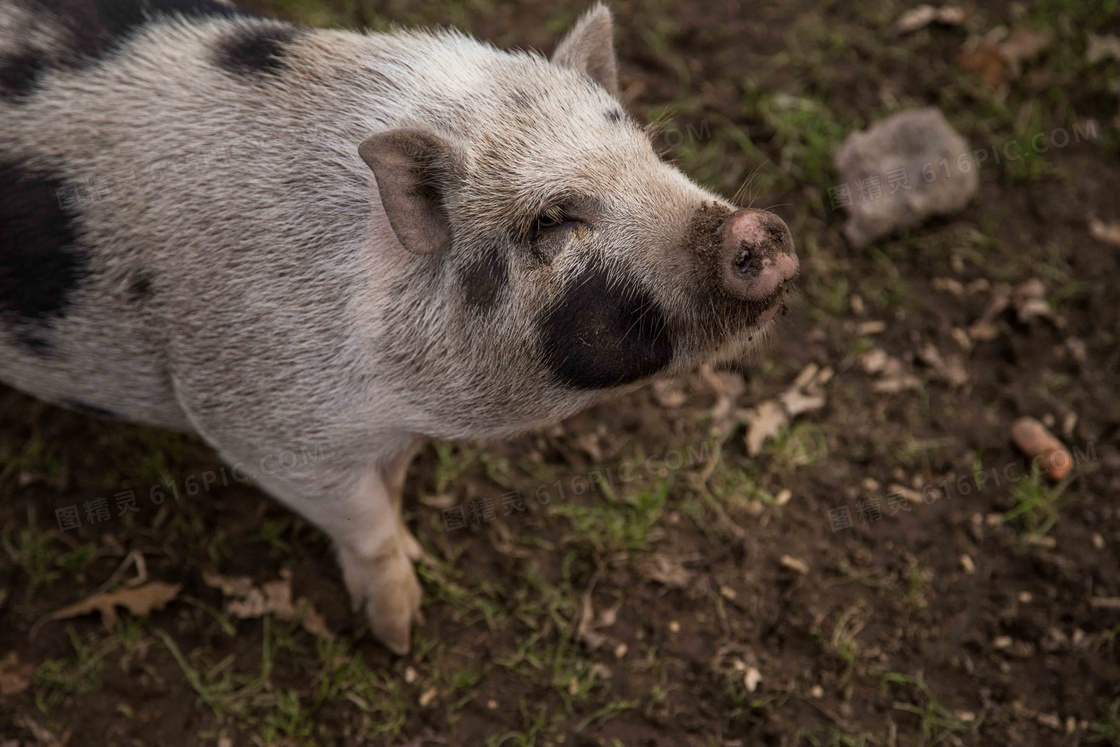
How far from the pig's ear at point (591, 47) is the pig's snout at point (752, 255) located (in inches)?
32.5

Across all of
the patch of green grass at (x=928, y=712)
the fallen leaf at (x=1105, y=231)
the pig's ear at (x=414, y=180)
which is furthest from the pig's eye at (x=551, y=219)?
the fallen leaf at (x=1105, y=231)

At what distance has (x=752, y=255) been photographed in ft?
8.00

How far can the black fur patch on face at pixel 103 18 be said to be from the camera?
291cm

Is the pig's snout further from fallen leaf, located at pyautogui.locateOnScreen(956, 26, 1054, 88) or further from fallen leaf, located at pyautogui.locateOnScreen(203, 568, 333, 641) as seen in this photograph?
fallen leaf, located at pyautogui.locateOnScreen(956, 26, 1054, 88)

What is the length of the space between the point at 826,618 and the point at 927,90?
3095 mm

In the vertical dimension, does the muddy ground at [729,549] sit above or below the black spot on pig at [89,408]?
below

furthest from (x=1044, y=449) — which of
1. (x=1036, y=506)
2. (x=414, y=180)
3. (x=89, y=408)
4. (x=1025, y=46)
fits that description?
(x=89, y=408)

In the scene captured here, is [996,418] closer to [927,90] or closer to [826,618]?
[826,618]

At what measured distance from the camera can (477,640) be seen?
3703mm

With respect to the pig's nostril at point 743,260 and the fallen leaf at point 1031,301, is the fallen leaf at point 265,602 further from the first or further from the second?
the fallen leaf at point 1031,301

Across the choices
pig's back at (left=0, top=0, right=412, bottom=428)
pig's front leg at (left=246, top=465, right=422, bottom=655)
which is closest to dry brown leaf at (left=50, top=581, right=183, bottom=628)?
pig's front leg at (left=246, top=465, right=422, bottom=655)

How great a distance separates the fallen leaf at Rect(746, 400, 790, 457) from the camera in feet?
13.6

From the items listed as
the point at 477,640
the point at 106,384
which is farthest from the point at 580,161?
the point at 477,640

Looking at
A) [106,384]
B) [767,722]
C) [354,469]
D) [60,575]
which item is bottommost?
[767,722]
